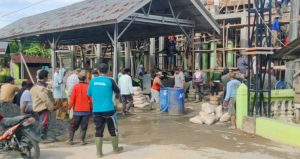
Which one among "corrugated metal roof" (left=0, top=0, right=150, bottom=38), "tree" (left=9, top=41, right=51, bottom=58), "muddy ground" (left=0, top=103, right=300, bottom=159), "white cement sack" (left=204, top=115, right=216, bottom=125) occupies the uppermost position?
"corrugated metal roof" (left=0, top=0, right=150, bottom=38)

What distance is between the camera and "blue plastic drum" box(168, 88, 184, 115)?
1418cm

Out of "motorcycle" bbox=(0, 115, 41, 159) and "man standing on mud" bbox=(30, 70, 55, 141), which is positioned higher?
"man standing on mud" bbox=(30, 70, 55, 141)

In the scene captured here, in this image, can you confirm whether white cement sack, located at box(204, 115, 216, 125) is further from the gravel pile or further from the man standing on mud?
the man standing on mud

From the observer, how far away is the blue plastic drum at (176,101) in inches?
558

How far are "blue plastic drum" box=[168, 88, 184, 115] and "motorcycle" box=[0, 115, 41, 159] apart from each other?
7.15m

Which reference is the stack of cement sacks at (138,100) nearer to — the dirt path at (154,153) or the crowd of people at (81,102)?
the crowd of people at (81,102)

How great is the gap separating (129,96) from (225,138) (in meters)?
5.03

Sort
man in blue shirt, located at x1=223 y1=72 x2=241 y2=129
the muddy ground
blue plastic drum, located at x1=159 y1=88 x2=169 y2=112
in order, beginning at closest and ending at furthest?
the muddy ground
man in blue shirt, located at x1=223 y1=72 x2=241 y2=129
blue plastic drum, located at x1=159 y1=88 x2=169 y2=112

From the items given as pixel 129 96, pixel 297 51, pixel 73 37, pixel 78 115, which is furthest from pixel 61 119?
pixel 73 37

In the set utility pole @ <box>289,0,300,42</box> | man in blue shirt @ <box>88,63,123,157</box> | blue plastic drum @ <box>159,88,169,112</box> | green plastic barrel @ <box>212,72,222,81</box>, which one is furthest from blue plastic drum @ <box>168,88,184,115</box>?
man in blue shirt @ <box>88,63,123,157</box>

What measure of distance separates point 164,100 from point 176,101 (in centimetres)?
73

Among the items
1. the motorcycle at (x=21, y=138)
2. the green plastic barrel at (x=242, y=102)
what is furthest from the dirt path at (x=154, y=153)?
the green plastic barrel at (x=242, y=102)

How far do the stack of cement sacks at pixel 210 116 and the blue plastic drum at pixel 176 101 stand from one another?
4.35 ft

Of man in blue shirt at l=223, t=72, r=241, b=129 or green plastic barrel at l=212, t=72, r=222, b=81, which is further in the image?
green plastic barrel at l=212, t=72, r=222, b=81
